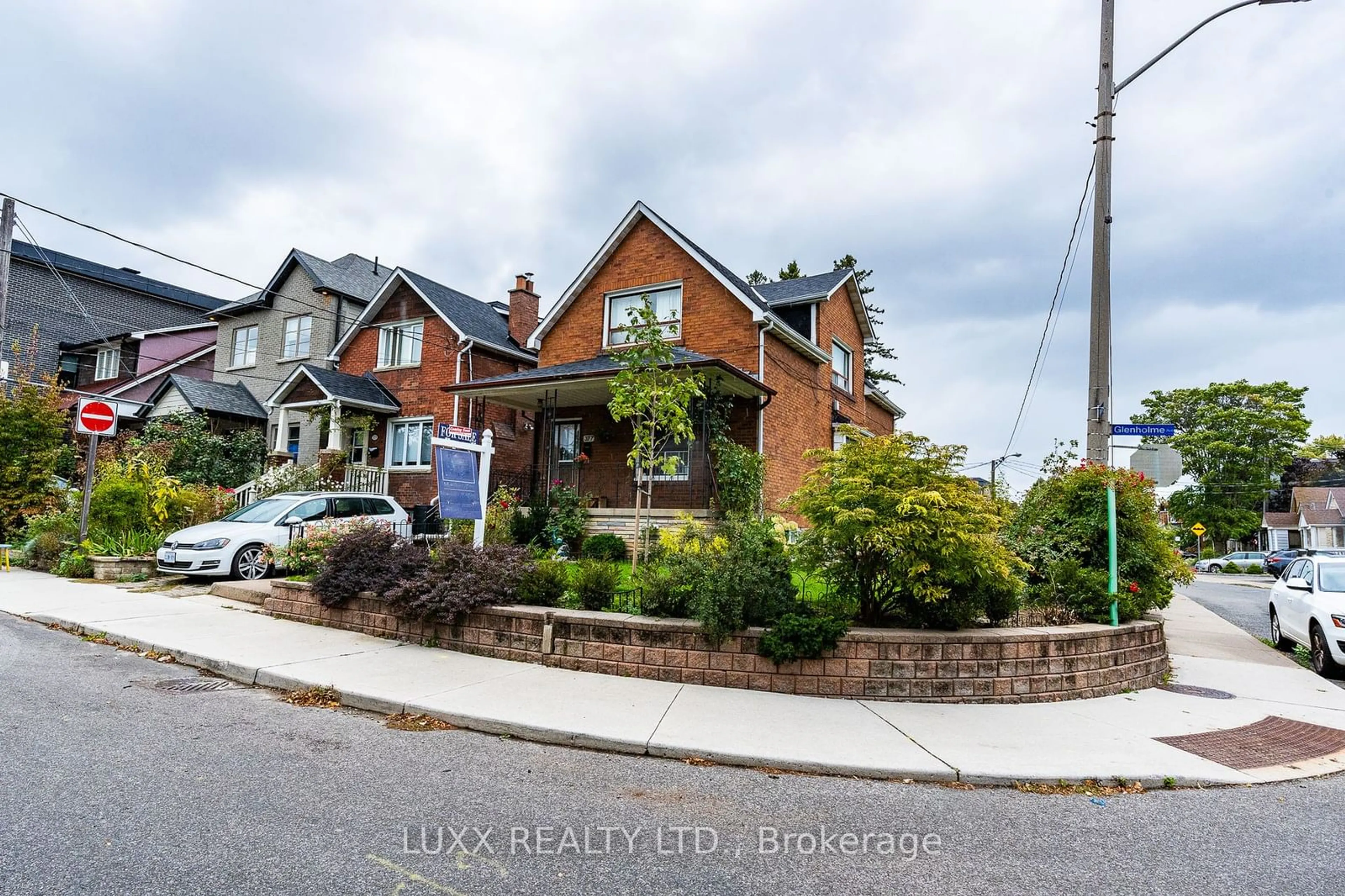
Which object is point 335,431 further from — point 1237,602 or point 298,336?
point 1237,602

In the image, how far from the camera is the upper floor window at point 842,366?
2127 centimetres

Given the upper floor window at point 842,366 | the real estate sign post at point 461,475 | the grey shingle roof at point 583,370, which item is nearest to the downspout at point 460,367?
the grey shingle roof at point 583,370

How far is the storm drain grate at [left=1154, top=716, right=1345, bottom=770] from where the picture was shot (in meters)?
5.47

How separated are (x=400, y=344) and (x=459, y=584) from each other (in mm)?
17016

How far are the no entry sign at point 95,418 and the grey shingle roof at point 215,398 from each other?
9211 millimetres

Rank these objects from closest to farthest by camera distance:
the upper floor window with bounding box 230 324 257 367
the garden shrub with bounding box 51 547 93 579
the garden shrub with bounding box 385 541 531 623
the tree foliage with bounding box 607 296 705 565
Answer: the garden shrub with bounding box 385 541 531 623
the tree foliage with bounding box 607 296 705 565
the garden shrub with bounding box 51 547 93 579
the upper floor window with bounding box 230 324 257 367

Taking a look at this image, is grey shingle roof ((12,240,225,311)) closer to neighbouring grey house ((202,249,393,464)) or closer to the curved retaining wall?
neighbouring grey house ((202,249,393,464))

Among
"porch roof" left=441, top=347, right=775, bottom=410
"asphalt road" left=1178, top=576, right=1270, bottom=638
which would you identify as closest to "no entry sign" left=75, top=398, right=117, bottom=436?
"porch roof" left=441, top=347, right=775, bottom=410

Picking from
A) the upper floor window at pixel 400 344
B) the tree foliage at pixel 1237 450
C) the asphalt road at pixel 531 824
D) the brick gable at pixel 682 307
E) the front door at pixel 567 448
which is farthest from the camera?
the tree foliage at pixel 1237 450

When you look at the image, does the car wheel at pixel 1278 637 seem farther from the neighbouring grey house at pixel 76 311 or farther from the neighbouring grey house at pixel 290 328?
the neighbouring grey house at pixel 76 311

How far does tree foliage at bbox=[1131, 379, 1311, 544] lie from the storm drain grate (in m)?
47.8

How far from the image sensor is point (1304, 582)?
10.2m

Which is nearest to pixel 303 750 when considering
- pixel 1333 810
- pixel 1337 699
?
pixel 1333 810

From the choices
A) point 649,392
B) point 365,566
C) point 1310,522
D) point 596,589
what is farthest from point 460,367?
point 1310,522
